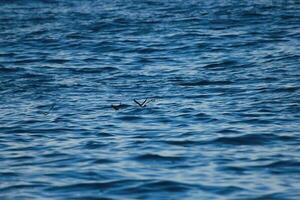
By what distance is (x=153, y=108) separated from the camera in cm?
1455

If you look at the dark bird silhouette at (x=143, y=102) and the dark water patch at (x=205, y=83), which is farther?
the dark water patch at (x=205, y=83)

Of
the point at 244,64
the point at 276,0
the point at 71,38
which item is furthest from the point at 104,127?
the point at 276,0

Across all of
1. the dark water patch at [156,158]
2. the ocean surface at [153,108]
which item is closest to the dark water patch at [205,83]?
the ocean surface at [153,108]

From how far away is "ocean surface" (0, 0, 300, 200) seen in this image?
982 centimetres

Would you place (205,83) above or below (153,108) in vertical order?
below

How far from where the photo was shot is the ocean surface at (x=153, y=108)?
9.82 metres

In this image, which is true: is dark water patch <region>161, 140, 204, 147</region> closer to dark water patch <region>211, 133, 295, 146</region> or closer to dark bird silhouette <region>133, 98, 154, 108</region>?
dark water patch <region>211, 133, 295, 146</region>

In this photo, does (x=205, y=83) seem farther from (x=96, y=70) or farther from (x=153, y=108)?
(x=96, y=70)

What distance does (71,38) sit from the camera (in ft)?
83.1

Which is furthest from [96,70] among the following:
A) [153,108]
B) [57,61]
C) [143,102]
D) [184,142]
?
[184,142]

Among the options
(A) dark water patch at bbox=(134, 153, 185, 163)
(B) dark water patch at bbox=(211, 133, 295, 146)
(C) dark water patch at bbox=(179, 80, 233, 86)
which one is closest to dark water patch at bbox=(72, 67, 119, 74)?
Result: (C) dark water patch at bbox=(179, 80, 233, 86)

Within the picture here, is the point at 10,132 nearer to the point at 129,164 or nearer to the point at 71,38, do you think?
the point at 129,164

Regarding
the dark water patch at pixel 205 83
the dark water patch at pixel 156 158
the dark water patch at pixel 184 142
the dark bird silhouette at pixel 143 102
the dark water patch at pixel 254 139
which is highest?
the dark water patch at pixel 156 158

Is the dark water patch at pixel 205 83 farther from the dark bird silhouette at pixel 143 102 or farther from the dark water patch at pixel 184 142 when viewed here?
the dark water patch at pixel 184 142
